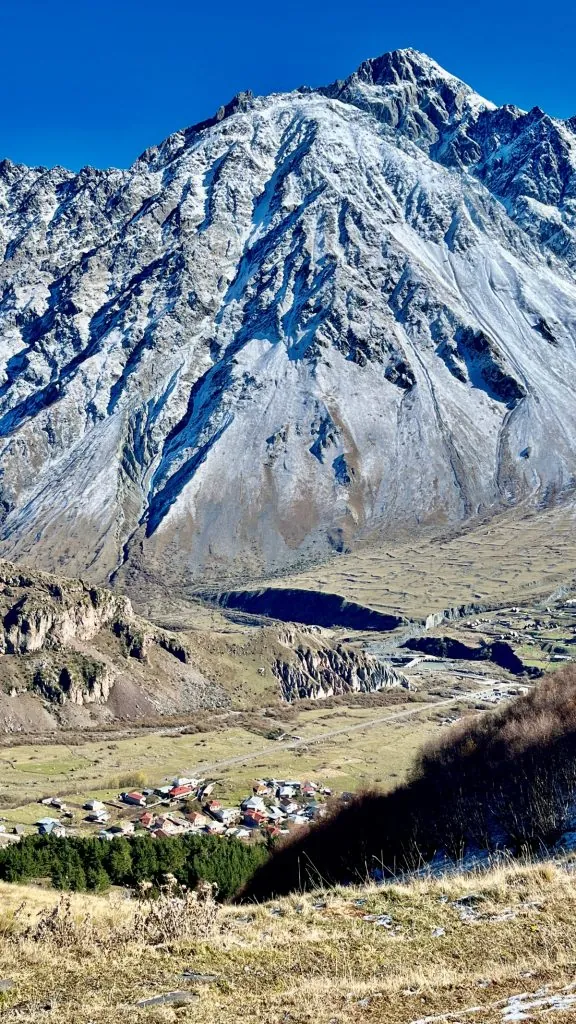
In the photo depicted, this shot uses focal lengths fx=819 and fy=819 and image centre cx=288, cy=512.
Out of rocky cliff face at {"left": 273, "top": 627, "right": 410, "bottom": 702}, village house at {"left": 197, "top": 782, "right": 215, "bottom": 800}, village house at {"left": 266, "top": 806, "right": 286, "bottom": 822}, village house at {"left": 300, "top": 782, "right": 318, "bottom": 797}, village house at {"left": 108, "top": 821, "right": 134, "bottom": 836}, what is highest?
rocky cliff face at {"left": 273, "top": 627, "right": 410, "bottom": 702}

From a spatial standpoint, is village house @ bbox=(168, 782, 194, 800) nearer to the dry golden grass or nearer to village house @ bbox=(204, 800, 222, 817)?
village house @ bbox=(204, 800, 222, 817)

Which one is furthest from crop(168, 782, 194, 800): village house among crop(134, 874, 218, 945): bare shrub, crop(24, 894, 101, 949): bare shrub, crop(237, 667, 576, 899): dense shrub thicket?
crop(24, 894, 101, 949): bare shrub

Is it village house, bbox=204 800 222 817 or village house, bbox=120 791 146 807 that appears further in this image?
village house, bbox=120 791 146 807

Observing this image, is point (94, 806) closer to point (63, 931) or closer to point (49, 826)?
point (49, 826)

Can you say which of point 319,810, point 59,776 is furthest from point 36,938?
point 59,776

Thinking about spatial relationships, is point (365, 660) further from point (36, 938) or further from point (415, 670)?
point (36, 938)

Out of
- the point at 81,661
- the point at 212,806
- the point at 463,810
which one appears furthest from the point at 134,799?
the point at 463,810

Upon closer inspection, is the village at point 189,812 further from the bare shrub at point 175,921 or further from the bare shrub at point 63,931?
the bare shrub at point 63,931

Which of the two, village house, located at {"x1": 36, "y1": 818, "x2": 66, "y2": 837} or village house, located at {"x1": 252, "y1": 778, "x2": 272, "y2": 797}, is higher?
village house, located at {"x1": 36, "y1": 818, "x2": 66, "y2": 837}

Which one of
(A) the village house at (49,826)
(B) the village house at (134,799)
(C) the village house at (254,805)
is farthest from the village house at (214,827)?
(A) the village house at (49,826)
